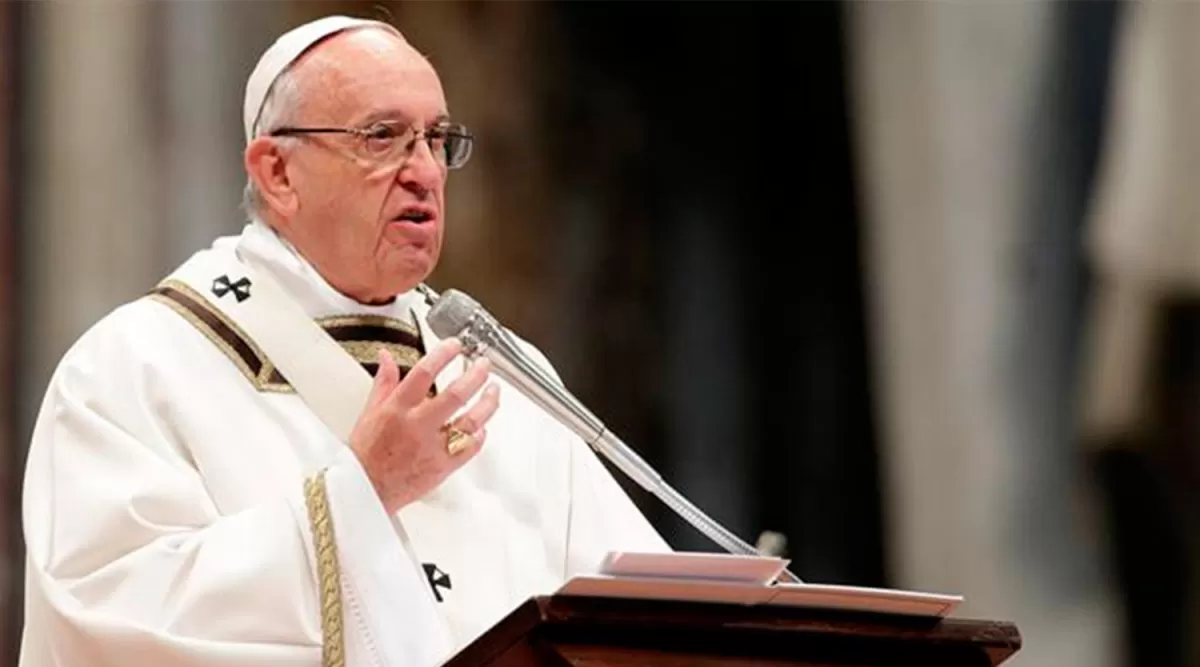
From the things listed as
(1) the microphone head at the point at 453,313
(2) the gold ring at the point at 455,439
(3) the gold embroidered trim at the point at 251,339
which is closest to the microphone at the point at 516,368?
(1) the microphone head at the point at 453,313

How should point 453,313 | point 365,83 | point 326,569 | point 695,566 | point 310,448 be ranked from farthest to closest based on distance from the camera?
point 365,83 < point 310,448 < point 453,313 < point 326,569 < point 695,566

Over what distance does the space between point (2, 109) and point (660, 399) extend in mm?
1740

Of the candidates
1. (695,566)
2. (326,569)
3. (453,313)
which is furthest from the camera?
(453,313)

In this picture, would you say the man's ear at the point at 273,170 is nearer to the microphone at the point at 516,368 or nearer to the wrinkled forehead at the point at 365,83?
the wrinkled forehead at the point at 365,83

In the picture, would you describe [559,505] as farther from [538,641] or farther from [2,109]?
[2,109]

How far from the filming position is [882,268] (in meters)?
6.17

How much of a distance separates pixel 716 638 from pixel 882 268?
325 centimetres

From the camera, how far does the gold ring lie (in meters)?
3.43

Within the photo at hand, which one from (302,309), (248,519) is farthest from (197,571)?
(302,309)

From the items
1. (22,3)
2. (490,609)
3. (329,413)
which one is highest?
(22,3)

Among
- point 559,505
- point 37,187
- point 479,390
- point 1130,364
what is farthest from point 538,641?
point 1130,364

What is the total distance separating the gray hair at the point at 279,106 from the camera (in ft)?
12.8

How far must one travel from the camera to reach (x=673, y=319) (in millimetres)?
6086

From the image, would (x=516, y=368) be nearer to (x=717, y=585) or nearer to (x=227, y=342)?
(x=227, y=342)
